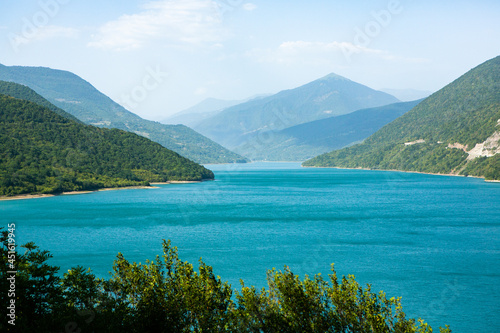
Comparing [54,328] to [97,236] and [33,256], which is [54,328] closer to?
[33,256]

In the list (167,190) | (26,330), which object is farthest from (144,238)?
(167,190)

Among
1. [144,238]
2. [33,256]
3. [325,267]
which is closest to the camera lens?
[33,256]

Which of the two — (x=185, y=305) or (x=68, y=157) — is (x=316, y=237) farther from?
(x=68, y=157)

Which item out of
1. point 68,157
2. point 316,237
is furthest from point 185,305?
point 68,157

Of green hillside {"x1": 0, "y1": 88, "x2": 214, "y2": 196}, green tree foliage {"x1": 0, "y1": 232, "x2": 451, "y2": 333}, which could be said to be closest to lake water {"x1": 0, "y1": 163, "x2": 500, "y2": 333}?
green hillside {"x1": 0, "y1": 88, "x2": 214, "y2": 196}

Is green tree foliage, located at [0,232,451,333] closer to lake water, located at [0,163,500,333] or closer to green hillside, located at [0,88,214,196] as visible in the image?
lake water, located at [0,163,500,333]

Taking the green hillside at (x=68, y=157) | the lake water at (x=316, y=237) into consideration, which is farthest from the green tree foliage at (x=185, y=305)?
the green hillside at (x=68, y=157)

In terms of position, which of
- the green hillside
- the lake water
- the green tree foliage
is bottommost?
the lake water
